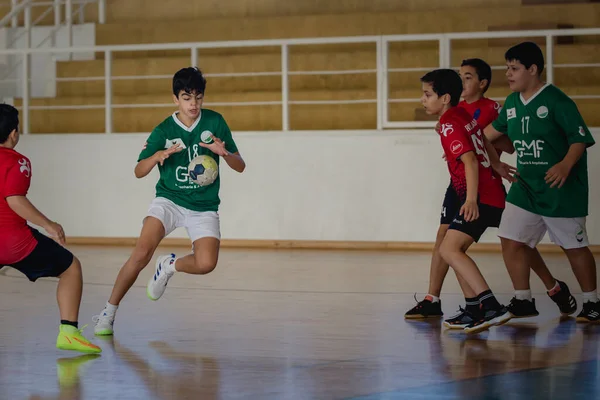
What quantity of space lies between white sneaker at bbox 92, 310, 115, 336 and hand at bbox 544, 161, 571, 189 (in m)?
2.33

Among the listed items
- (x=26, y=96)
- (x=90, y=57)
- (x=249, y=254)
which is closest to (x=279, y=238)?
(x=249, y=254)

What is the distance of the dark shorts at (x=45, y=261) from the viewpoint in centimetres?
452

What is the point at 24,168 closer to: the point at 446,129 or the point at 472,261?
the point at 446,129

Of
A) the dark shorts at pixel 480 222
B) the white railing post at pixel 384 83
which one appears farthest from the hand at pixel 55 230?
the white railing post at pixel 384 83

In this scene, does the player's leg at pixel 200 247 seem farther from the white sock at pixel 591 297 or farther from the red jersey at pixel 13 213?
the white sock at pixel 591 297

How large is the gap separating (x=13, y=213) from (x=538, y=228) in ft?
9.11

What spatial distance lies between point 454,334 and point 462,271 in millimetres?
313

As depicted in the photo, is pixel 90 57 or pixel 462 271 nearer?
pixel 462 271

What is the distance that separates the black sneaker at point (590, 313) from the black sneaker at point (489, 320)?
0.66m

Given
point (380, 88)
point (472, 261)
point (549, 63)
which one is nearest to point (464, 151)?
point (472, 261)

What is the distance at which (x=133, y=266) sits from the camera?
16.6ft

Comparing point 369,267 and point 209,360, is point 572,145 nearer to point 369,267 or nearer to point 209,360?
point 209,360

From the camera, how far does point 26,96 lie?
1105cm

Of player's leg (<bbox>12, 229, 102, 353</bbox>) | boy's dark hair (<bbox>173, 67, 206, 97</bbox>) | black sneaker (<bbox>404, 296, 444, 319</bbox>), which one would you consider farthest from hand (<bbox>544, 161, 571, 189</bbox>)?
player's leg (<bbox>12, 229, 102, 353</bbox>)
